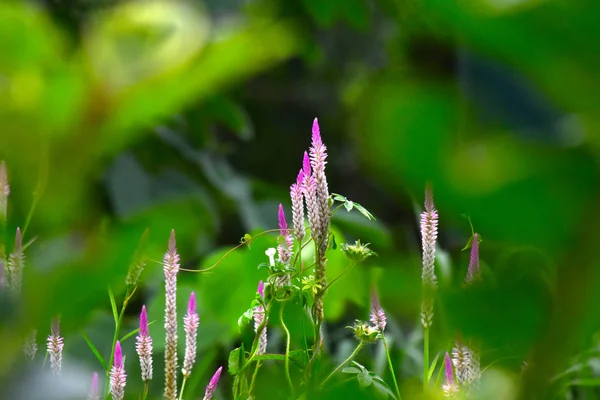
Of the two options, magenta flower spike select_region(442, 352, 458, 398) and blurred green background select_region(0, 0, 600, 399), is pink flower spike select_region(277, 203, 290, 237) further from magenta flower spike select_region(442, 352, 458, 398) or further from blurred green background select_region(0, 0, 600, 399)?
blurred green background select_region(0, 0, 600, 399)

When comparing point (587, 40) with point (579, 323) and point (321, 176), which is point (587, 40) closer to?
point (579, 323)

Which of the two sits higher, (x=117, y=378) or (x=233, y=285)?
(x=233, y=285)

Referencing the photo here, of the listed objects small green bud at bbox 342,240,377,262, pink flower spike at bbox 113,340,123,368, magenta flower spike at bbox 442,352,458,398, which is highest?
small green bud at bbox 342,240,377,262

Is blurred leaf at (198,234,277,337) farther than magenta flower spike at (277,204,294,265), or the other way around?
blurred leaf at (198,234,277,337)

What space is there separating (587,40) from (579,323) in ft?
0.16

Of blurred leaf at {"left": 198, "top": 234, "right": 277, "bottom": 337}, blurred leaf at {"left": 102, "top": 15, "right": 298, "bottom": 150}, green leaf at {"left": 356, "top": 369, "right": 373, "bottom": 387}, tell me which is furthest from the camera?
blurred leaf at {"left": 198, "top": 234, "right": 277, "bottom": 337}

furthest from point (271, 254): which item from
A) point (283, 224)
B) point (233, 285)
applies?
point (233, 285)

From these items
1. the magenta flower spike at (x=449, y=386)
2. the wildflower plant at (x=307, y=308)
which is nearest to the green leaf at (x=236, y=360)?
the wildflower plant at (x=307, y=308)

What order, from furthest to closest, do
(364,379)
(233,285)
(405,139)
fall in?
1. (233,285)
2. (364,379)
3. (405,139)

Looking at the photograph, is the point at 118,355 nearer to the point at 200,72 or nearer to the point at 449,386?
the point at 449,386

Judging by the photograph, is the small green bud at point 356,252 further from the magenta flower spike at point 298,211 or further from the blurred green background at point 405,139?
the blurred green background at point 405,139

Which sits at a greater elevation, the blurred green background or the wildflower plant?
the wildflower plant

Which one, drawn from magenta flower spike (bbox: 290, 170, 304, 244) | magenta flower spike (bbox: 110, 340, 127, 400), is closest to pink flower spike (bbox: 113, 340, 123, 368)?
magenta flower spike (bbox: 110, 340, 127, 400)

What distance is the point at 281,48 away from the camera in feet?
0.44
